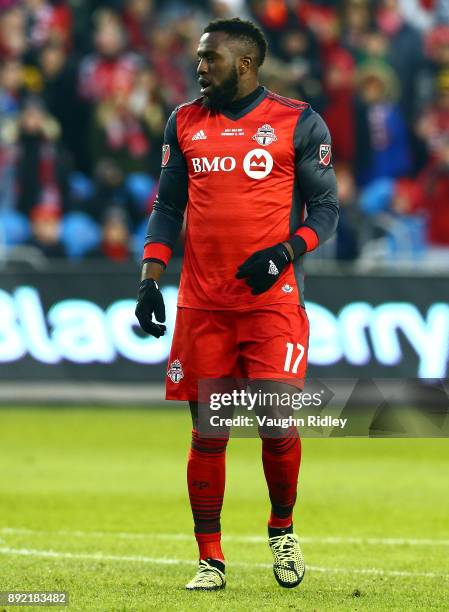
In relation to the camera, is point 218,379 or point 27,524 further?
point 27,524

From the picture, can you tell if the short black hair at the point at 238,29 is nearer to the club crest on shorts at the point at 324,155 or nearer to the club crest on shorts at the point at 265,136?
the club crest on shorts at the point at 265,136

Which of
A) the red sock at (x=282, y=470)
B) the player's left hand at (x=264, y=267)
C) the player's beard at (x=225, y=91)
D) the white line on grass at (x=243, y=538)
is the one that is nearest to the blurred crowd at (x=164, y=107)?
the white line on grass at (x=243, y=538)

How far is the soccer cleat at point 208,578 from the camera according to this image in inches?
260

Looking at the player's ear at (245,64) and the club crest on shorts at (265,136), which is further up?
the player's ear at (245,64)

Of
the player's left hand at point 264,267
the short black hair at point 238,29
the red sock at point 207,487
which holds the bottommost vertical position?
the red sock at point 207,487

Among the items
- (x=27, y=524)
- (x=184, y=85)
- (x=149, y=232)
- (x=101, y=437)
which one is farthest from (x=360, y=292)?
(x=149, y=232)

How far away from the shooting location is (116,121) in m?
17.7

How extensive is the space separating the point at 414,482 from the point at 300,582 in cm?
482

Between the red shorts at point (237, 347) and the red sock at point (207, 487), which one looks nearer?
the red shorts at point (237, 347)

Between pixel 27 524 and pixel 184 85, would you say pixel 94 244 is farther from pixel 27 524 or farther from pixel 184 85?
pixel 27 524

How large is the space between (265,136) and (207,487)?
163cm

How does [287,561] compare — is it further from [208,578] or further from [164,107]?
[164,107]

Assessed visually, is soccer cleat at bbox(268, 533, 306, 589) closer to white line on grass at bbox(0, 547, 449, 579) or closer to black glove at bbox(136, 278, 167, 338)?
white line on grass at bbox(0, 547, 449, 579)

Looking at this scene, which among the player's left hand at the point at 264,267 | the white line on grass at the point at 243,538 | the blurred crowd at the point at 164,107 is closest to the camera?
the player's left hand at the point at 264,267
